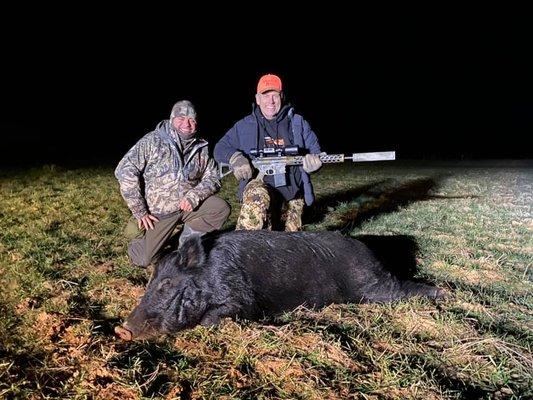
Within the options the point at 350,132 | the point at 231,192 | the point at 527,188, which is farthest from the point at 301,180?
the point at 350,132

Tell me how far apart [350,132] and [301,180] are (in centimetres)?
2740

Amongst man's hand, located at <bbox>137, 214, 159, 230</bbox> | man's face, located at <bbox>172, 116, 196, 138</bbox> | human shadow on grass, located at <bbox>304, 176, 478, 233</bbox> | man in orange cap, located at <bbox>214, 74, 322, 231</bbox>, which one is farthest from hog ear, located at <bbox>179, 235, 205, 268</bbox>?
human shadow on grass, located at <bbox>304, 176, 478, 233</bbox>

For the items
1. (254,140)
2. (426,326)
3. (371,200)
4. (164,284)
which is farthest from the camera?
(371,200)

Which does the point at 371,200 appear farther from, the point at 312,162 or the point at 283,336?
the point at 283,336

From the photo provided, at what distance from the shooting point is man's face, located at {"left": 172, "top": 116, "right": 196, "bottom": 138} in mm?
4234

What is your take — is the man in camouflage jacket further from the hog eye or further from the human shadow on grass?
the human shadow on grass

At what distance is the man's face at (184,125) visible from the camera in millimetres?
4234

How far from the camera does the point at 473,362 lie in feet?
7.95

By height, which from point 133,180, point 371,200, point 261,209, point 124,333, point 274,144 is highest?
point 274,144

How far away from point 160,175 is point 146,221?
48 cm

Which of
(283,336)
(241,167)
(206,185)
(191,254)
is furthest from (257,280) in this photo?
(241,167)

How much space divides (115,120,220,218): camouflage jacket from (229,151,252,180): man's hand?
0.32 m

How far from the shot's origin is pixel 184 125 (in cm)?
427

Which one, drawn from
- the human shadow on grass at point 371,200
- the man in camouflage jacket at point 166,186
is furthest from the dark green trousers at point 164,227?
the human shadow on grass at point 371,200
